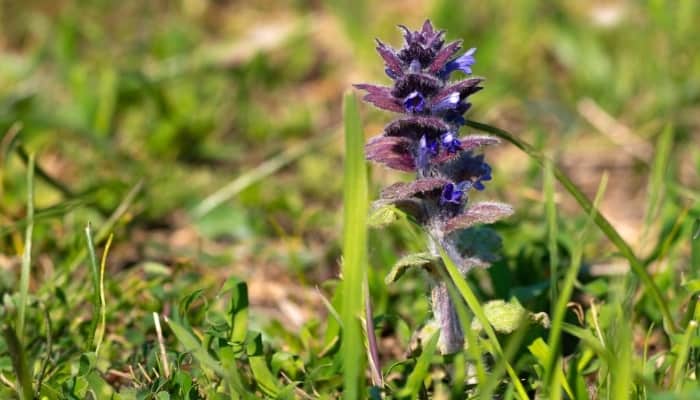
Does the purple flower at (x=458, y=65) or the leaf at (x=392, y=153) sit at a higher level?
the purple flower at (x=458, y=65)

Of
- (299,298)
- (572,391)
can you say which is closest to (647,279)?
(572,391)

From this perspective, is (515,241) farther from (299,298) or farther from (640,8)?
(640,8)

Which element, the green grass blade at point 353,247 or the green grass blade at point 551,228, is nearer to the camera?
the green grass blade at point 353,247

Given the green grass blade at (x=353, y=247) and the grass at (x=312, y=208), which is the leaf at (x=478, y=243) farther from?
the green grass blade at (x=353, y=247)

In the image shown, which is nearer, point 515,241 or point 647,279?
point 647,279

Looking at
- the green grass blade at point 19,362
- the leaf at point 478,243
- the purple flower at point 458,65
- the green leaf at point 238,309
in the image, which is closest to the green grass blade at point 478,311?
the leaf at point 478,243

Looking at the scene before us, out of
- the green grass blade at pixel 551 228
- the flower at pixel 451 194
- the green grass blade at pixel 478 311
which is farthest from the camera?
the green grass blade at pixel 551 228

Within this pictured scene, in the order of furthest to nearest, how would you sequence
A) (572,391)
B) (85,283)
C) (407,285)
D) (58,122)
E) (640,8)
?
(640,8), (58,122), (407,285), (85,283), (572,391)
